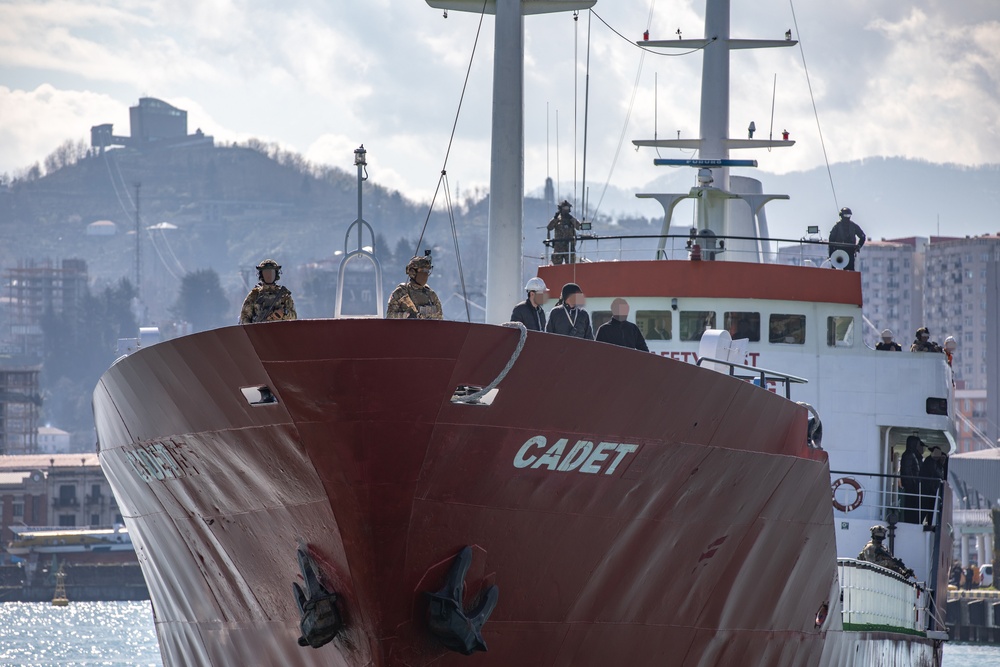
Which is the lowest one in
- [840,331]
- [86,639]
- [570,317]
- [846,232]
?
[86,639]

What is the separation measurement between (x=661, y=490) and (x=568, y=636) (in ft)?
4.80

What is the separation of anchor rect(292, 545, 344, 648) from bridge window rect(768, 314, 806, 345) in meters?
10.2

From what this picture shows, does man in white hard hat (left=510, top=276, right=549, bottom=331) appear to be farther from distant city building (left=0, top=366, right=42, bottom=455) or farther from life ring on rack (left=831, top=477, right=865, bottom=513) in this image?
distant city building (left=0, top=366, right=42, bottom=455)

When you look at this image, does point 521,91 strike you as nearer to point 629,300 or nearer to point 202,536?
point 629,300

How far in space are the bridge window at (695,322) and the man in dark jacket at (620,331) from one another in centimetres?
612

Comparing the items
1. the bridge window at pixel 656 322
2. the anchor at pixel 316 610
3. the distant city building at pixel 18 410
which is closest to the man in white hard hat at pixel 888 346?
the bridge window at pixel 656 322

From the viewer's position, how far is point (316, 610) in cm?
1136

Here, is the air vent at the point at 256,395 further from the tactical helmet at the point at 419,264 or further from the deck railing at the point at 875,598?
the deck railing at the point at 875,598

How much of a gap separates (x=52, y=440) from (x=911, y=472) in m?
165

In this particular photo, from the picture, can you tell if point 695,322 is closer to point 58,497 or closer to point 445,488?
point 445,488


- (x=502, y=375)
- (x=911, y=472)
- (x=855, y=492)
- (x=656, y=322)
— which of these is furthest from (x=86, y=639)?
(x=502, y=375)

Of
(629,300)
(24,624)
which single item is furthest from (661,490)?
(24,624)

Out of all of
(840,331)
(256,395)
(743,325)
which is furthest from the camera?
(840,331)

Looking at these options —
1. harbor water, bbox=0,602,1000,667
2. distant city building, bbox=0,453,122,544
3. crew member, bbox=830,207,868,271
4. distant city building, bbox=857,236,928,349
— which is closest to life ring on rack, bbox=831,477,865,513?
crew member, bbox=830,207,868,271
